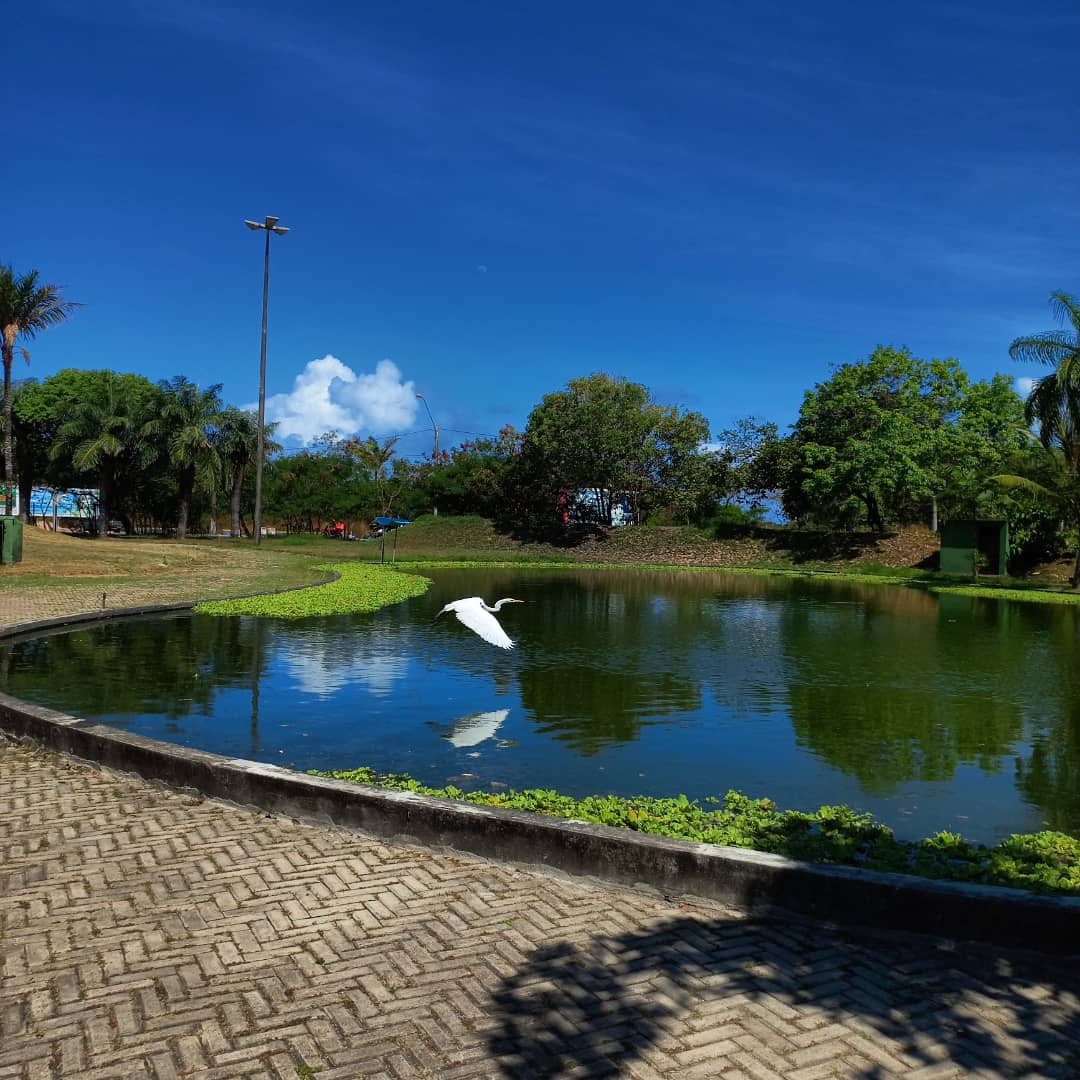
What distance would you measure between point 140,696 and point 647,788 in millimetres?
5913

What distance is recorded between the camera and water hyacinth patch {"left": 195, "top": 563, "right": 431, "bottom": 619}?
17719 millimetres

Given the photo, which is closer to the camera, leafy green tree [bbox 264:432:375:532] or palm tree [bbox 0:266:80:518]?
palm tree [bbox 0:266:80:518]

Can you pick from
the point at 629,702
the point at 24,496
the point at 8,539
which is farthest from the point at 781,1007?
the point at 24,496

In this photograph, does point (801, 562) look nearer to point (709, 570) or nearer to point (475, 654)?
point (709, 570)

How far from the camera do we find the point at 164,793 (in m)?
6.20

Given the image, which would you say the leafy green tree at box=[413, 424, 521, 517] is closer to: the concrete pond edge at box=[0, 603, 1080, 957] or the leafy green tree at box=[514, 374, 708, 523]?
the leafy green tree at box=[514, 374, 708, 523]

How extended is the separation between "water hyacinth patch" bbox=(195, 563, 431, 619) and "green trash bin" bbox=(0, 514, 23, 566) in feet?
26.5

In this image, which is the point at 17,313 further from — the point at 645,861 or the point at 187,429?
the point at 645,861

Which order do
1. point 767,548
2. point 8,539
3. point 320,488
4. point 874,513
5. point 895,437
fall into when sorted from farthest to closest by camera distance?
point 320,488
point 767,548
point 874,513
point 895,437
point 8,539

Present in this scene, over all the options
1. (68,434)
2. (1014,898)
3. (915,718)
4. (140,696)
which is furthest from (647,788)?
(68,434)

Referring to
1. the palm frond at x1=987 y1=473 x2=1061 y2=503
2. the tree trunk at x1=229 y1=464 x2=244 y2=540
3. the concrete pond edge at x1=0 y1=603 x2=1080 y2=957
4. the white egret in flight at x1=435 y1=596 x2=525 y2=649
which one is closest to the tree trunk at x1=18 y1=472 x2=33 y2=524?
the tree trunk at x1=229 y1=464 x2=244 y2=540

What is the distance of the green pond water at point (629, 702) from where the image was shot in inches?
292

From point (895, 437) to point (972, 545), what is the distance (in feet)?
21.5

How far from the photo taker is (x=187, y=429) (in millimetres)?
42781
